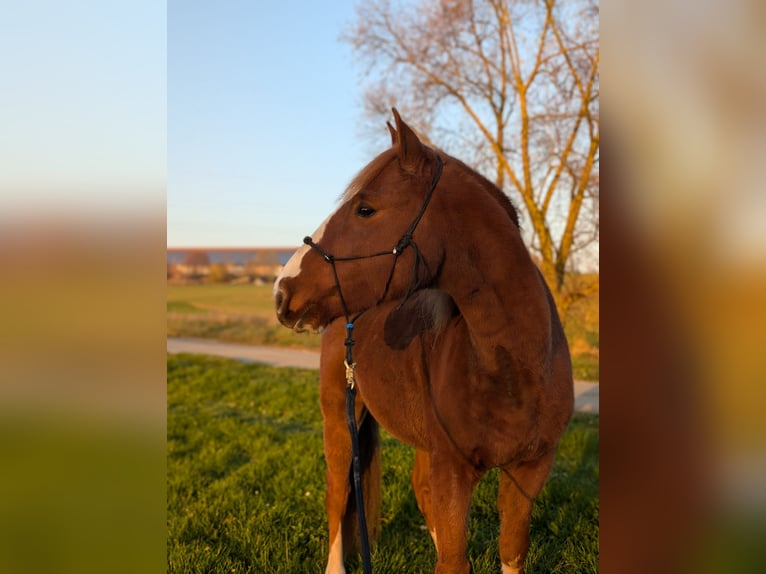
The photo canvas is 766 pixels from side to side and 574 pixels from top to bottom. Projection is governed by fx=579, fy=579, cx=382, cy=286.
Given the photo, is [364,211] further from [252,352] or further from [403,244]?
[252,352]

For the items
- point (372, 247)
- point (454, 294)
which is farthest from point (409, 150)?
point (454, 294)

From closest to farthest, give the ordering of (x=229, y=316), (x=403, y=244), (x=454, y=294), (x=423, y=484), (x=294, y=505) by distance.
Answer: (x=403, y=244) → (x=454, y=294) → (x=423, y=484) → (x=294, y=505) → (x=229, y=316)

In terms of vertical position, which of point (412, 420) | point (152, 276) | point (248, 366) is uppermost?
point (152, 276)

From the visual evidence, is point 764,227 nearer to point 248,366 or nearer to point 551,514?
point 551,514

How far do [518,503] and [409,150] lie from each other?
1757mm

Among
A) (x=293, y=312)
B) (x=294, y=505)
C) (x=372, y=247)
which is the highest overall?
(x=372, y=247)

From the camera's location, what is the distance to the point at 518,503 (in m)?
2.81

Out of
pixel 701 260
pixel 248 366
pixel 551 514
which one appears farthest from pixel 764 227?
pixel 248 366

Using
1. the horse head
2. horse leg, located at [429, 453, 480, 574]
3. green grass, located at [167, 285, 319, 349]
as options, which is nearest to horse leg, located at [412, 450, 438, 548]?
horse leg, located at [429, 453, 480, 574]

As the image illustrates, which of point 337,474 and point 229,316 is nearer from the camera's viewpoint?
point 337,474

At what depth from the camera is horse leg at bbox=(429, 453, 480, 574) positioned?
2512mm

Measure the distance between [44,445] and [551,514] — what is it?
4414 mm

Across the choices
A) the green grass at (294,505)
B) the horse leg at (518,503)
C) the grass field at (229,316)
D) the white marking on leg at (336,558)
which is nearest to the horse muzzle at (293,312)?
the horse leg at (518,503)

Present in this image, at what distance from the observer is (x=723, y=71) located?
0.62 meters
